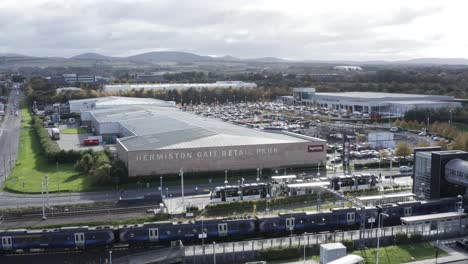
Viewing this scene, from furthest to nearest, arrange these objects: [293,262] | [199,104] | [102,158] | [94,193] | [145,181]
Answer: [199,104]
[102,158]
[145,181]
[94,193]
[293,262]

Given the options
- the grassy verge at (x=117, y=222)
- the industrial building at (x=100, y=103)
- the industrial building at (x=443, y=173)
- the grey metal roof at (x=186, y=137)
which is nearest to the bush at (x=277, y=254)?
the grassy verge at (x=117, y=222)

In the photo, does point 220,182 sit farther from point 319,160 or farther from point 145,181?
point 319,160

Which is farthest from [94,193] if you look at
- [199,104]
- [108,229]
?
[199,104]

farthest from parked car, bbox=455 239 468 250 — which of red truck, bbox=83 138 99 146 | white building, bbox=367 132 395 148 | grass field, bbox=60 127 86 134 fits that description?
grass field, bbox=60 127 86 134

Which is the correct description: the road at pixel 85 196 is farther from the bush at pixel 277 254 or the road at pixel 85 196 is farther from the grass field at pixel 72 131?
the grass field at pixel 72 131

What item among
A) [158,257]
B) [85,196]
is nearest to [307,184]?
[158,257]

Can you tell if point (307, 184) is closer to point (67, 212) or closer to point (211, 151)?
point (211, 151)
